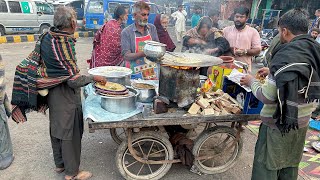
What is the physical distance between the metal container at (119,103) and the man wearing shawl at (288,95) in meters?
1.21

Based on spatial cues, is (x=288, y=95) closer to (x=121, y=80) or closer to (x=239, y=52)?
(x=121, y=80)

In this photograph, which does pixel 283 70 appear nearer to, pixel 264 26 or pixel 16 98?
pixel 16 98

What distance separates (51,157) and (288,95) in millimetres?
2981

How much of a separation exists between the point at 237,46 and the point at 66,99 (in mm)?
2618

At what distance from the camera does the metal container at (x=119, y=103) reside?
2.59 m

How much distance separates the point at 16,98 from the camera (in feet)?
8.70

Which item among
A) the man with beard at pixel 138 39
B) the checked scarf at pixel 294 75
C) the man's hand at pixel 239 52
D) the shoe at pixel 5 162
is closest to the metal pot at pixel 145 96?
the man with beard at pixel 138 39

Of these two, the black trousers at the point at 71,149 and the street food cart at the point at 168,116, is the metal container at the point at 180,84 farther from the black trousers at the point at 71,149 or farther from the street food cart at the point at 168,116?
the black trousers at the point at 71,149

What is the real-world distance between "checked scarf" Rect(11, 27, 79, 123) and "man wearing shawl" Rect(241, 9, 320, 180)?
1.78m

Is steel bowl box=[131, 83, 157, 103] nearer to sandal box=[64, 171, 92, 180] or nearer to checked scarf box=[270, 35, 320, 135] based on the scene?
sandal box=[64, 171, 92, 180]

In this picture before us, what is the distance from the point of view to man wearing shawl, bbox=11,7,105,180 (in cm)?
245

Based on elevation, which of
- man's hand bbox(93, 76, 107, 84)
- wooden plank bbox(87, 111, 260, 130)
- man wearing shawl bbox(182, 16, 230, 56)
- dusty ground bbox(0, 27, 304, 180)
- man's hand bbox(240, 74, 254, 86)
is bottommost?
dusty ground bbox(0, 27, 304, 180)

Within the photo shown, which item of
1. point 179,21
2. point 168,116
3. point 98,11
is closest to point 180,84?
point 168,116

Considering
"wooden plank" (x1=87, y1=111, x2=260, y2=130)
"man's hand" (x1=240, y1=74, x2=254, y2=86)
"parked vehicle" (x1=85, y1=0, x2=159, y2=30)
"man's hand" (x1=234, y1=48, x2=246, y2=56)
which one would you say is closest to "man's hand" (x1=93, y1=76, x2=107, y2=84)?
"wooden plank" (x1=87, y1=111, x2=260, y2=130)
